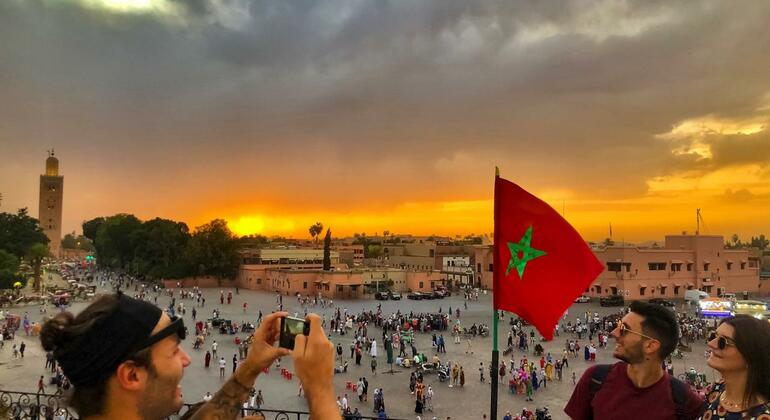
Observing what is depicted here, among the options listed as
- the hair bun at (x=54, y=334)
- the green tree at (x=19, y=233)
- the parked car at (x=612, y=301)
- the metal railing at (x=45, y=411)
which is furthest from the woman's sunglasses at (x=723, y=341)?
the green tree at (x=19, y=233)

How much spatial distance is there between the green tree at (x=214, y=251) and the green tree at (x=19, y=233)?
18459 mm

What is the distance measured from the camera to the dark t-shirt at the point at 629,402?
123 inches

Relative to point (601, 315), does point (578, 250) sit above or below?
above

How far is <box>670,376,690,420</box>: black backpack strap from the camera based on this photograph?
3.13m

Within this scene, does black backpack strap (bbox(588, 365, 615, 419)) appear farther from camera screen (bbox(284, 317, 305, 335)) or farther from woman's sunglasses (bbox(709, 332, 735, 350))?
camera screen (bbox(284, 317, 305, 335))

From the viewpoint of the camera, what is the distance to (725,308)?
34281mm

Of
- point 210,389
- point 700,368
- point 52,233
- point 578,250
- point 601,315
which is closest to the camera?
point 578,250

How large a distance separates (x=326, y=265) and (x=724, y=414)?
52649 mm

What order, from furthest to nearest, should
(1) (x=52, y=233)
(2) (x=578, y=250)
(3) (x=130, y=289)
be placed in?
(1) (x=52, y=233)
(3) (x=130, y=289)
(2) (x=578, y=250)

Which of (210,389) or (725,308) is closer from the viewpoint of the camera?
(210,389)

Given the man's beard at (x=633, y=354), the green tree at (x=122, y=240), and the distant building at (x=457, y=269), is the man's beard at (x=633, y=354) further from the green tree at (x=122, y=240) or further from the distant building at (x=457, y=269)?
the green tree at (x=122, y=240)

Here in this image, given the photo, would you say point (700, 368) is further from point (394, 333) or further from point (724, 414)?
point (724, 414)

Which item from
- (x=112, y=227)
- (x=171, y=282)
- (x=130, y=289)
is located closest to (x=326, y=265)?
(x=171, y=282)

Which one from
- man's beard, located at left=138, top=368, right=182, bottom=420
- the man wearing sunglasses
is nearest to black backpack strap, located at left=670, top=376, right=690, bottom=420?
the man wearing sunglasses
